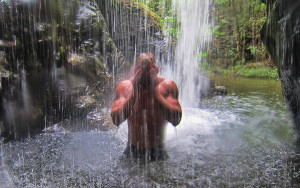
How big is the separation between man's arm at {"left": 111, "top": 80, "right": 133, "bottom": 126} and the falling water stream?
54 centimetres

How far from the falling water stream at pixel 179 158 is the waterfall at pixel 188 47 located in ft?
9.11

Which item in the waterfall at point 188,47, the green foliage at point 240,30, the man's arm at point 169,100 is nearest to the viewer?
the man's arm at point 169,100

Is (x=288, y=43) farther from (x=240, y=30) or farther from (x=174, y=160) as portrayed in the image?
(x=240, y=30)

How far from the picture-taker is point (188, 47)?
28.0ft

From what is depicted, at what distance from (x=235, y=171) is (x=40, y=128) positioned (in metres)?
3.01

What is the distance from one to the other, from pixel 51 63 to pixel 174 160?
304 centimetres

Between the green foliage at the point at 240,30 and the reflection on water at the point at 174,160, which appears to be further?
the green foliage at the point at 240,30

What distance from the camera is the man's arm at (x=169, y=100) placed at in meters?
1.95

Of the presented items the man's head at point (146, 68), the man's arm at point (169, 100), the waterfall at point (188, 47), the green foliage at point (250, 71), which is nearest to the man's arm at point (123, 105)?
the man's head at point (146, 68)

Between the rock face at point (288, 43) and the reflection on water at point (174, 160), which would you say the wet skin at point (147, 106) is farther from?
the rock face at point (288, 43)

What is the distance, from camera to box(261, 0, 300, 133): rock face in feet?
8.27

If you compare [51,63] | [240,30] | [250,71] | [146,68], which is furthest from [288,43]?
[240,30]

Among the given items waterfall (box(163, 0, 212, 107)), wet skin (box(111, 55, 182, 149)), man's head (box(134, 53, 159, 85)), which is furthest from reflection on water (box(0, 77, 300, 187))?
waterfall (box(163, 0, 212, 107))

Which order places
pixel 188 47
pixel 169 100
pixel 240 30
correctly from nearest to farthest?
1. pixel 169 100
2. pixel 188 47
3. pixel 240 30
